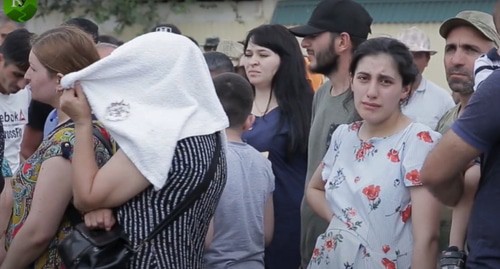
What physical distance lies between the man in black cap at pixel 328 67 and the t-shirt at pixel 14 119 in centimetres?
190

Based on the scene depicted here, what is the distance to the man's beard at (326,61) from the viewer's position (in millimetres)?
5121

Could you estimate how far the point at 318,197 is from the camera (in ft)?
14.0

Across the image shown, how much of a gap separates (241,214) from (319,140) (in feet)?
2.52

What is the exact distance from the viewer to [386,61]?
13.0 ft

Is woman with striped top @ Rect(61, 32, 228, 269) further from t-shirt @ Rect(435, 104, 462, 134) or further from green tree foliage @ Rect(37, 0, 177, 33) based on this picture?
green tree foliage @ Rect(37, 0, 177, 33)

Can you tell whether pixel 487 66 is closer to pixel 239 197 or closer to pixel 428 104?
pixel 239 197

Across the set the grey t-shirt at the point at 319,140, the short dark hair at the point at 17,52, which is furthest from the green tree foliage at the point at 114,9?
the grey t-shirt at the point at 319,140

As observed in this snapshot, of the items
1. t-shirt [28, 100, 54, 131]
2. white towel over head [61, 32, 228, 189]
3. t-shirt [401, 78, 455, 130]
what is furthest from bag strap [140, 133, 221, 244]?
t-shirt [28, 100, 54, 131]

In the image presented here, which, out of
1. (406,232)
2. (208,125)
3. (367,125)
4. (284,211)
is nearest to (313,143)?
(284,211)

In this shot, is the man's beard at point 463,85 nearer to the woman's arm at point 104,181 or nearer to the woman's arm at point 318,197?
the woman's arm at point 318,197

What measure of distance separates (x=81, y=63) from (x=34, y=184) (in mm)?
495

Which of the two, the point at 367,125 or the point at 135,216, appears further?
the point at 367,125

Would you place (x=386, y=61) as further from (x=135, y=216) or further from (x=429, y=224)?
(x=135, y=216)

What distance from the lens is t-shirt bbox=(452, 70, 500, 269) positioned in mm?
2963
